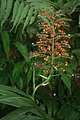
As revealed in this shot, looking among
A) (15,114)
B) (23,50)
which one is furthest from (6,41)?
(15,114)

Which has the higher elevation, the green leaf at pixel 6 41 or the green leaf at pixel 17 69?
the green leaf at pixel 6 41

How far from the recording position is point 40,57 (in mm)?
1219

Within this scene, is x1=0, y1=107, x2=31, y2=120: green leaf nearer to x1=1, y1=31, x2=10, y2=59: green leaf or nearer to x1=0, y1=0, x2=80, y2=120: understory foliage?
x1=0, y1=0, x2=80, y2=120: understory foliage

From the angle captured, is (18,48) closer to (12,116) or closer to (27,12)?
(27,12)

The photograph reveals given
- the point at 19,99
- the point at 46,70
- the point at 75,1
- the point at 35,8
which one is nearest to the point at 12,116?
the point at 19,99

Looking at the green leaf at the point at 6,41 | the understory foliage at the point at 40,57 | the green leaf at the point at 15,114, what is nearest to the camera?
the green leaf at the point at 15,114

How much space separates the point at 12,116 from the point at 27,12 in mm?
464

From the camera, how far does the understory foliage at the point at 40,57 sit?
103cm

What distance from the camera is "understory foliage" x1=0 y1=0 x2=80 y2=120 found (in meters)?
1.03

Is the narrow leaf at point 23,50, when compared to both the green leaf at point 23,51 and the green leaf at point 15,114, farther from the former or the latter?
the green leaf at point 15,114

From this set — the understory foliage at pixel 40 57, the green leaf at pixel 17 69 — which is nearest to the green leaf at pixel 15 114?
the understory foliage at pixel 40 57

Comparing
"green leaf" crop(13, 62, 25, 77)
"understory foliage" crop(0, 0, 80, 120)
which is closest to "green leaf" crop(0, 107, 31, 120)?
"understory foliage" crop(0, 0, 80, 120)

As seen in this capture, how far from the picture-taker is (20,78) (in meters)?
1.32

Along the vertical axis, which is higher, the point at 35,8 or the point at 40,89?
the point at 35,8
